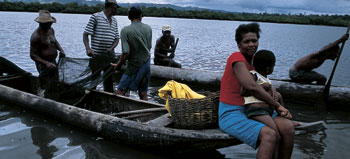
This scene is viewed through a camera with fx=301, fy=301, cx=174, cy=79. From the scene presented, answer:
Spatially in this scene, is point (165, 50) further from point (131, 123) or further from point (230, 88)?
point (230, 88)

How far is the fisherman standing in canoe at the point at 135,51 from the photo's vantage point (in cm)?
510

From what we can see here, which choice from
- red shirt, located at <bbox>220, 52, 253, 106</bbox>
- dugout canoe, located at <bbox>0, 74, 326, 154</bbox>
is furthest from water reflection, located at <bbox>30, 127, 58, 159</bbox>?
red shirt, located at <bbox>220, 52, 253, 106</bbox>

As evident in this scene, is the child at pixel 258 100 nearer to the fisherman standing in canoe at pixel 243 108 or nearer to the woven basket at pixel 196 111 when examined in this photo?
the fisherman standing in canoe at pixel 243 108

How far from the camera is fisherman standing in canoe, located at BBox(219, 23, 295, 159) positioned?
9.97 feet

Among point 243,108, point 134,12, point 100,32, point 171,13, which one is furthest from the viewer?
point 171,13

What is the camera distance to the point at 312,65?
7.13 meters

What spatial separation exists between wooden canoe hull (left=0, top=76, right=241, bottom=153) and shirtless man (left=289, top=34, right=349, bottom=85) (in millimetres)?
4183

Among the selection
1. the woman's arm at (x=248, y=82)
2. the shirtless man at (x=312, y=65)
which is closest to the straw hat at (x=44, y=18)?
the woman's arm at (x=248, y=82)

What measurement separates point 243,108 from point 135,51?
8.23ft

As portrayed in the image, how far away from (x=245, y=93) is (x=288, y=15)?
100535mm

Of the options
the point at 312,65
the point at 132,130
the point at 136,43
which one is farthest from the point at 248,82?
the point at 312,65

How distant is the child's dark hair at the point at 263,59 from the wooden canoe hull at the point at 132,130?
0.88 meters

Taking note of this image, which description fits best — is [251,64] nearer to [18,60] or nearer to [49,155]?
[49,155]

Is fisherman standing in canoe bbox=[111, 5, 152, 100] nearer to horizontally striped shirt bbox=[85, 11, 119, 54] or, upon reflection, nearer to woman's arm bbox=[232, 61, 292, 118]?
horizontally striped shirt bbox=[85, 11, 119, 54]
